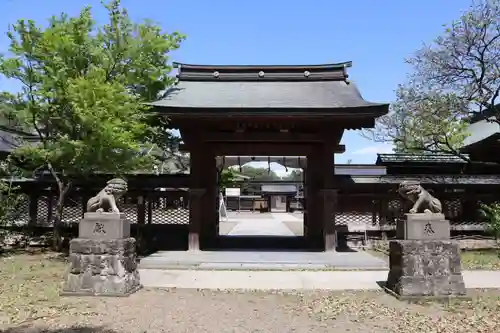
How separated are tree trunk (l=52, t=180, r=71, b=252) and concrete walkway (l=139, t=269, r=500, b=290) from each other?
3852 millimetres

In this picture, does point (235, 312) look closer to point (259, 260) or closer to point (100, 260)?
point (100, 260)

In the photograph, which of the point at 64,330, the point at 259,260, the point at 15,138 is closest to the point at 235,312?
the point at 64,330

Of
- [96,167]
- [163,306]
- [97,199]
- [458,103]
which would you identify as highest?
[458,103]

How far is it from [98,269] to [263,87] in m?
10.1

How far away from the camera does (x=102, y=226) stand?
8.43 m

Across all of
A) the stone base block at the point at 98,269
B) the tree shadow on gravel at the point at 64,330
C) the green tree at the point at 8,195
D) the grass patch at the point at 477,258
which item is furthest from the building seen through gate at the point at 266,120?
the tree shadow on gravel at the point at 64,330

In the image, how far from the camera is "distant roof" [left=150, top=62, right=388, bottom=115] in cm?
1439

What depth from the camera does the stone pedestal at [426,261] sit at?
8.07m

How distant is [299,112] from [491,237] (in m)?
8.11

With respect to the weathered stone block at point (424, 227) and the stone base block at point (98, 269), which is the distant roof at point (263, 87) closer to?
the weathered stone block at point (424, 227)

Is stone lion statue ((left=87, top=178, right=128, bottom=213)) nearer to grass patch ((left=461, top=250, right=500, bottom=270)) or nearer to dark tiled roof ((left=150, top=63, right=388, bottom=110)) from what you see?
dark tiled roof ((left=150, top=63, right=388, bottom=110))

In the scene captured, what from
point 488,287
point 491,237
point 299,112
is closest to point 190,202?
point 299,112

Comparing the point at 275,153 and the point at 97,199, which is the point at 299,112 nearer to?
the point at 275,153

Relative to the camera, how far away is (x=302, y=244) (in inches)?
656
